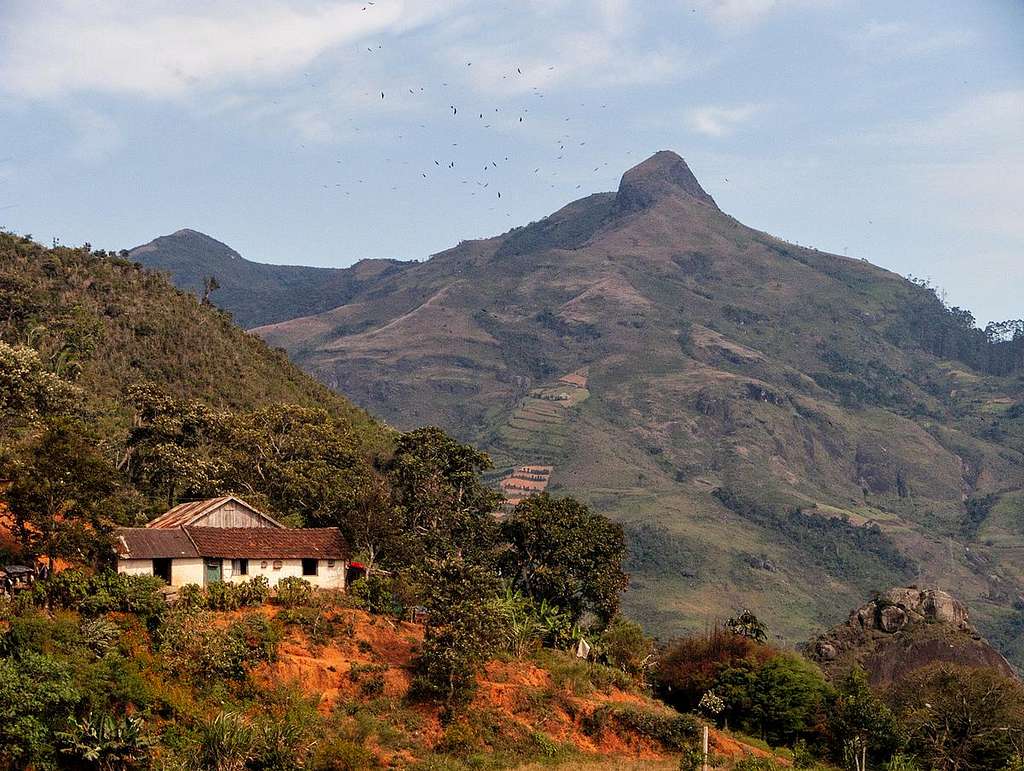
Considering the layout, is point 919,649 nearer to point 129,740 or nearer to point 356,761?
point 356,761

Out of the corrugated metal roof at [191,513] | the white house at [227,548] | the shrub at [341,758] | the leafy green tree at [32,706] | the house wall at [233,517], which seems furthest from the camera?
the house wall at [233,517]

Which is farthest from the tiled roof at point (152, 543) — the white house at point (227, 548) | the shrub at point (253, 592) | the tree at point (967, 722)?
the tree at point (967, 722)

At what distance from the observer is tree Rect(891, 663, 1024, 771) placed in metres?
51.0

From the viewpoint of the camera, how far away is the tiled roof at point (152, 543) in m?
45.3

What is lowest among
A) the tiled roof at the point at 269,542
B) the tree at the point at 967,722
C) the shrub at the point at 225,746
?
the tree at the point at 967,722

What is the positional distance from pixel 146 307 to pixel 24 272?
35.9 feet

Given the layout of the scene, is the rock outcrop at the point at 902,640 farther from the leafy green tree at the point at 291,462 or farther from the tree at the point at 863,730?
the leafy green tree at the point at 291,462

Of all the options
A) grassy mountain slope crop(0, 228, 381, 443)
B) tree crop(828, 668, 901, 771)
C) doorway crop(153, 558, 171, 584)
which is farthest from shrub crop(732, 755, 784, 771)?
grassy mountain slope crop(0, 228, 381, 443)

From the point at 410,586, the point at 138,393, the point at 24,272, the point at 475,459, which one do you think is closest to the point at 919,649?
the point at 475,459

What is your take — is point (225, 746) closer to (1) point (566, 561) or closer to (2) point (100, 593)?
(2) point (100, 593)

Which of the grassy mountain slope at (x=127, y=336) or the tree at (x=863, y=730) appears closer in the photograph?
the tree at (x=863, y=730)

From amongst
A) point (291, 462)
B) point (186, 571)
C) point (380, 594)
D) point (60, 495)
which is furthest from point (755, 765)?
point (291, 462)

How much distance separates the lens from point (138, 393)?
61.6m

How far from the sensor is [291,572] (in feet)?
160
